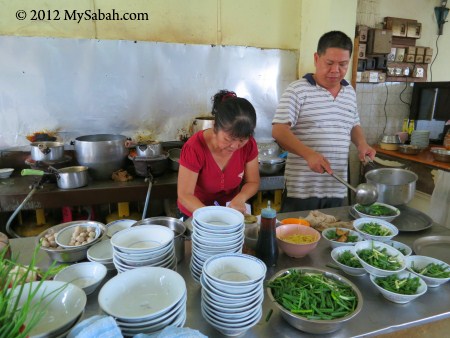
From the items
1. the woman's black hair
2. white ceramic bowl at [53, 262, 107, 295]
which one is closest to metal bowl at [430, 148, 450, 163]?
the woman's black hair

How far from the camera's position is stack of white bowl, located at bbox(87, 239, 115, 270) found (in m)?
1.32

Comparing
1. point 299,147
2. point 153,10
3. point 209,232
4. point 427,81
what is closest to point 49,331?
point 209,232

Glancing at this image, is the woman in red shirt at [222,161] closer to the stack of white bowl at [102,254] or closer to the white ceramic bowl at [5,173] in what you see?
the stack of white bowl at [102,254]

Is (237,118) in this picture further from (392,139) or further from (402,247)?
A: (392,139)

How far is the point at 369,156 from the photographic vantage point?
87.7 inches

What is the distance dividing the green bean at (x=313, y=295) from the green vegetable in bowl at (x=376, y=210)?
0.83 meters

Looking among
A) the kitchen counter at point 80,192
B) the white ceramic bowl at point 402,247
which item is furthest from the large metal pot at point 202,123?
the white ceramic bowl at point 402,247

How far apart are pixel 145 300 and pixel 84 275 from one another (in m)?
0.41

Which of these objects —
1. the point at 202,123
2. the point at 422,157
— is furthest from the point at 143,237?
the point at 422,157

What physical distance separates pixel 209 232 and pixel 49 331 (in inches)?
22.8

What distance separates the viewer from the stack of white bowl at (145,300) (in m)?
0.84

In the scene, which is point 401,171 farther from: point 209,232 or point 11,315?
point 11,315

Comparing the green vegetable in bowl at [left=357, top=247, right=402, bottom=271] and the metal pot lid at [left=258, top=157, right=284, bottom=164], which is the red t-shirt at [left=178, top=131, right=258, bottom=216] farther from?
Answer: the metal pot lid at [left=258, top=157, right=284, bottom=164]

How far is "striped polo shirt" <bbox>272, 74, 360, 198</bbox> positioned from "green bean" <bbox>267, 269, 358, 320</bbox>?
130 cm
